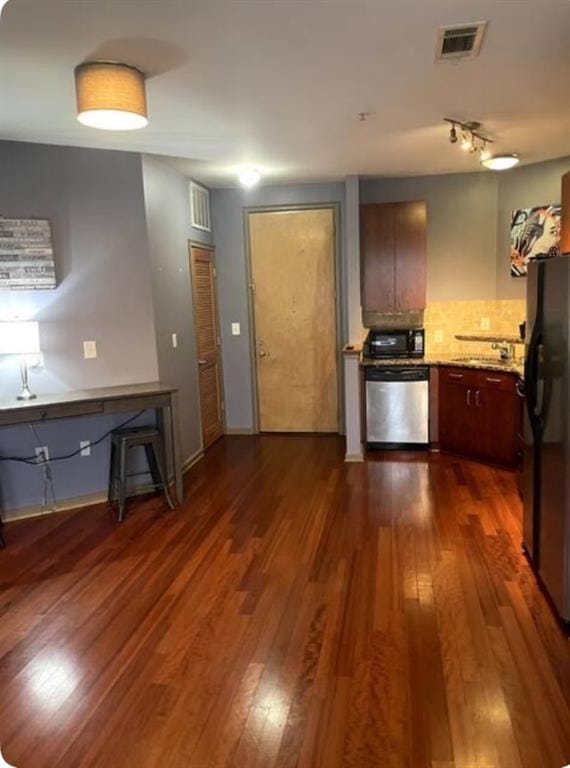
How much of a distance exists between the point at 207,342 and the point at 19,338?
2.19 metres

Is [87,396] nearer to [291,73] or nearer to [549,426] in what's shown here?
[291,73]

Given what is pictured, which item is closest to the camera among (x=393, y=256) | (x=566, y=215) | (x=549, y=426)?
(x=549, y=426)

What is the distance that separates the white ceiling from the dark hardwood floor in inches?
99.9

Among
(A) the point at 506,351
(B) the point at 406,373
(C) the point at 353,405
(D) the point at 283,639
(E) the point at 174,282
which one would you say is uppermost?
(E) the point at 174,282

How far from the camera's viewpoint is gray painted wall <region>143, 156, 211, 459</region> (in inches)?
172

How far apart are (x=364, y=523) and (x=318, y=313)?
2.69 meters

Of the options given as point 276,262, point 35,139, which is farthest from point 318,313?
point 35,139

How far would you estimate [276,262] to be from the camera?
586 centimetres

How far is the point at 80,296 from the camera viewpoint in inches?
161

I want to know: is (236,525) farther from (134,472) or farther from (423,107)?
(423,107)

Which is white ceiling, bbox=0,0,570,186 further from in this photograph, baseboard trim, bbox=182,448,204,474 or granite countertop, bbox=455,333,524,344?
baseboard trim, bbox=182,448,204,474

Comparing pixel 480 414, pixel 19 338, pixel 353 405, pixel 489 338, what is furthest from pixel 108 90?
pixel 489 338

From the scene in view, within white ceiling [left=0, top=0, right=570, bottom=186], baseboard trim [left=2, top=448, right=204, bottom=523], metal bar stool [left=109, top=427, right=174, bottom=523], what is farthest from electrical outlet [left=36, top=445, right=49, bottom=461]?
white ceiling [left=0, top=0, right=570, bottom=186]

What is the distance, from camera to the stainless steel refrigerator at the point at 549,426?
2434 mm
